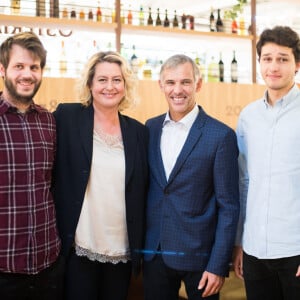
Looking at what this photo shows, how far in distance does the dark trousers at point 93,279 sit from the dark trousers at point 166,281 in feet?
0.37

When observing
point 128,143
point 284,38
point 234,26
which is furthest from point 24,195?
point 234,26

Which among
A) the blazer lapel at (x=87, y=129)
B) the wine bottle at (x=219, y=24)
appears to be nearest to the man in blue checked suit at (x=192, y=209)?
the blazer lapel at (x=87, y=129)

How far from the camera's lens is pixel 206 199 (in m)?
1.97

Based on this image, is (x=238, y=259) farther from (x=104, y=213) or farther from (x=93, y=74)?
(x=93, y=74)

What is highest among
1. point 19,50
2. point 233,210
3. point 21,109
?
point 19,50

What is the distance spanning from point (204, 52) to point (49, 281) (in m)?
2.98

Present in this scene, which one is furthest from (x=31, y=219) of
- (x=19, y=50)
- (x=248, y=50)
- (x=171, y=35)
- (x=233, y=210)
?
(x=248, y=50)

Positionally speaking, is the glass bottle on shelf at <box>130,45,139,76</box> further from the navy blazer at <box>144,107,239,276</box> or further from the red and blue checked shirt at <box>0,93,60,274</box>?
the red and blue checked shirt at <box>0,93,60,274</box>

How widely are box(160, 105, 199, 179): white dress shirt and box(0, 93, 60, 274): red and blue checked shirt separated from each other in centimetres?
49

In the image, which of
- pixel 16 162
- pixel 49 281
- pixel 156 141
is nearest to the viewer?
pixel 16 162

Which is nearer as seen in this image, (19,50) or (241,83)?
(19,50)

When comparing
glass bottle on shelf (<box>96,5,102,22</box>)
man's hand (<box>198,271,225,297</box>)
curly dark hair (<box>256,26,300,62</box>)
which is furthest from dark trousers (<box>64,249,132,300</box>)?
glass bottle on shelf (<box>96,5,102,22</box>)

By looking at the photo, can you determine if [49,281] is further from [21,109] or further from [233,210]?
[233,210]

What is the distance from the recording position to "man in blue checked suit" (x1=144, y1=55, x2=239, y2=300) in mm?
1936
